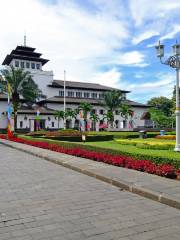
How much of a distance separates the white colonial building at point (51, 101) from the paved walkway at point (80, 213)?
55.5 metres

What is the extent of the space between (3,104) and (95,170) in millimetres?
57932

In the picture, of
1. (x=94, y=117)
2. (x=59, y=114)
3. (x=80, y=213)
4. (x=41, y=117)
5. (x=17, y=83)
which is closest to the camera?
(x=80, y=213)

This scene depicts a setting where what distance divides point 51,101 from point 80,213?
6348 cm

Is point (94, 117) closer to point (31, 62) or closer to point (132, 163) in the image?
point (31, 62)

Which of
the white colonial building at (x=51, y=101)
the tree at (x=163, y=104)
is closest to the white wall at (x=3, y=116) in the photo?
the white colonial building at (x=51, y=101)

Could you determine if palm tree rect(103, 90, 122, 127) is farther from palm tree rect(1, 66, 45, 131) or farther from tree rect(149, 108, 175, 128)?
palm tree rect(1, 66, 45, 131)

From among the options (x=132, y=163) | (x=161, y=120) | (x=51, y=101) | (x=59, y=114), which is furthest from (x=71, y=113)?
(x=132, y=163)

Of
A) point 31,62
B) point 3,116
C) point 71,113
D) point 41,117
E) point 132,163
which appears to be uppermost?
point 31,62

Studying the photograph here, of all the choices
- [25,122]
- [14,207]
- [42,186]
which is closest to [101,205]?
[14,207]

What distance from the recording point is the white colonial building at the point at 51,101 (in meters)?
65.1

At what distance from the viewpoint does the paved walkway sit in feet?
15.9

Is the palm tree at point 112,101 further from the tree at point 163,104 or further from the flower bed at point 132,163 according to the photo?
the flower bed at point 132,163

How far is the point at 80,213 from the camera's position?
19.3 ft

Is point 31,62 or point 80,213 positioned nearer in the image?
point 80,213
